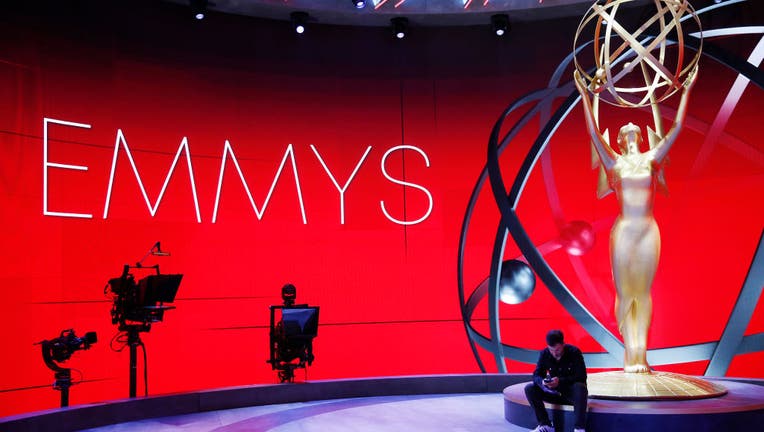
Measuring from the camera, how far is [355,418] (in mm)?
6383

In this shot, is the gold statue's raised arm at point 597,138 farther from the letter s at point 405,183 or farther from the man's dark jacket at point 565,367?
the letter s at point 405,183

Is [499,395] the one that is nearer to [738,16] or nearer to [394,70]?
[394,70]

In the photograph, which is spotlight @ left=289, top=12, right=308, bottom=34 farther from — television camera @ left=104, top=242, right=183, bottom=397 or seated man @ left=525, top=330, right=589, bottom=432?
seated man @ left=525, top=330, right=589, bottom=432

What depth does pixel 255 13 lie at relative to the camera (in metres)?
9.83

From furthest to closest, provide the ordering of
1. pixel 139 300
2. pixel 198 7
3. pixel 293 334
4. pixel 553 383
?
pixel 198 7
pixel 293 334
pixel 139 300
pixel 553 383

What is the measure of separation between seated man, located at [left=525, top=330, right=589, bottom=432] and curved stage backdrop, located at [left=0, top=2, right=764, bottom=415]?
14.8 ft

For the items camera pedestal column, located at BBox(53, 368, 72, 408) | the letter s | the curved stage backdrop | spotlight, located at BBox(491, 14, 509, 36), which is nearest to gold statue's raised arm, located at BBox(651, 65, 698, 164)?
the curved stage backdrop

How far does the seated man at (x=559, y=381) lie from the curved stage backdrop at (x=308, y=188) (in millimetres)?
4502

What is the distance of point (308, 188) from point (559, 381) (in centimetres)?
553

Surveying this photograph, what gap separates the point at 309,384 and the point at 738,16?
280 inches

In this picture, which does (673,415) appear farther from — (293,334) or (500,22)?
(500,22)

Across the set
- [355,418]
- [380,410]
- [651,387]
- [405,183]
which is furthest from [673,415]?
[405,183]

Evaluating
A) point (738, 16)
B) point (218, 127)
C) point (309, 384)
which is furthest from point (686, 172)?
point (218, 127)

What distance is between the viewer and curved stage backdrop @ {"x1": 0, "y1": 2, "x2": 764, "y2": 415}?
26.6 feet
